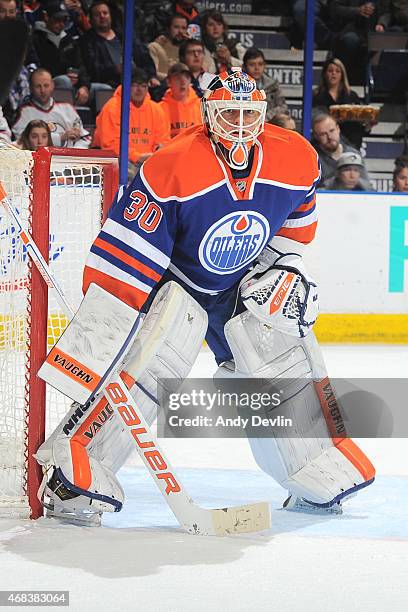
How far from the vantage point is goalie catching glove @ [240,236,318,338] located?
2.69 metres

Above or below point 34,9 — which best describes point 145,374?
below

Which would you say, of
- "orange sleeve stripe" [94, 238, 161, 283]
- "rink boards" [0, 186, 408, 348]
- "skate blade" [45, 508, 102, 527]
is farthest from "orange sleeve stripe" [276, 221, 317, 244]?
"rink boards" [0, 186, 408, 348]

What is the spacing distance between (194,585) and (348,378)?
107 inches

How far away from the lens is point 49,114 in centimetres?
602

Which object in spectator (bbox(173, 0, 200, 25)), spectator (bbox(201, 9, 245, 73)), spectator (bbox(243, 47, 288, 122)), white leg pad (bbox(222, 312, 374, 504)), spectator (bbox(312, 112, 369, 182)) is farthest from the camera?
spectator (bbox(173, 0, 200, 25))

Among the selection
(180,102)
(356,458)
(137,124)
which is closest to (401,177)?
(180,102)

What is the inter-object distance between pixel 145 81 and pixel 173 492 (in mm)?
3777

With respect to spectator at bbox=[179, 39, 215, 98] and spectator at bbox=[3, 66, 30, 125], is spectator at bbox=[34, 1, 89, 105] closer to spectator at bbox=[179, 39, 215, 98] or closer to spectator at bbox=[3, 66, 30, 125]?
spectator at bbox=[3, 66, 30, 125]

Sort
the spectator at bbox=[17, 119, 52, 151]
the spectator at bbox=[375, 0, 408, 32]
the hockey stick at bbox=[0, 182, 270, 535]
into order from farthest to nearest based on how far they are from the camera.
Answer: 1. the spectator at bbox=[375, 0, 408, 32]
2. the spectator at bbox=[17, 119, 52, 151]
3. the hockey stick at bbox=[0, 182, 270, 535]

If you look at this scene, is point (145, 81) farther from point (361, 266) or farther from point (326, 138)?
point (361, 266)

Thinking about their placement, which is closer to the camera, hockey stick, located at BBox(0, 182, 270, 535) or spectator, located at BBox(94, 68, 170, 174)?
hockey stick, located at BBox(0, 182, 270, 535)

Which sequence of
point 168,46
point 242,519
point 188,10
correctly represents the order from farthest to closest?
point 188,10, point 168,46, point 242,519

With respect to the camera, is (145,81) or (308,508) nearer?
(308,508)

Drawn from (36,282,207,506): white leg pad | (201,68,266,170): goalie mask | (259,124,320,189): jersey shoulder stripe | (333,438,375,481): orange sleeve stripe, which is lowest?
(333,438,375,481): orange sleeve stripe
